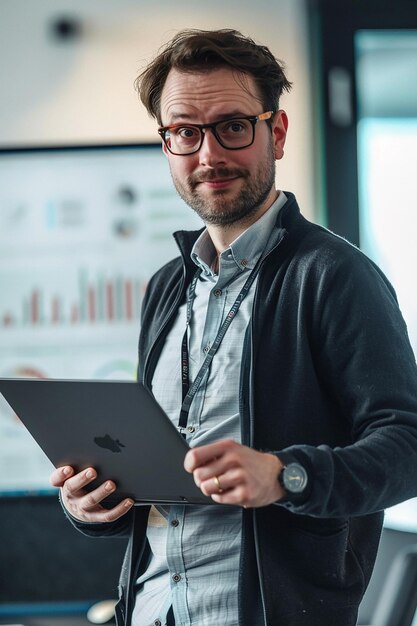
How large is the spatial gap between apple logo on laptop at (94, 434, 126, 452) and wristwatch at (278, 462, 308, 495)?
0.27 metres

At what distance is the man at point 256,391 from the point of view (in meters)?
1.08

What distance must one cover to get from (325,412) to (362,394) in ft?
0.29

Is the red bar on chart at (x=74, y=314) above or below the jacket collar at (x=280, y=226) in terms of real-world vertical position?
below

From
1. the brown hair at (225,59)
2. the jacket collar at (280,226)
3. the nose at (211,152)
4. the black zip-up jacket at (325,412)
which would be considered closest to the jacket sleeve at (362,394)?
the black zip-up jacket at (325,412)

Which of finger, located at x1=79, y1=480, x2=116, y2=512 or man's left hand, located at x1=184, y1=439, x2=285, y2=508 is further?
finger, located at x1=79, y1=480, x2=116, y2=512

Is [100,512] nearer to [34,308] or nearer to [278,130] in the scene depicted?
[278,130]

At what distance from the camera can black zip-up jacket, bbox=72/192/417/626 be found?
3.65 ft

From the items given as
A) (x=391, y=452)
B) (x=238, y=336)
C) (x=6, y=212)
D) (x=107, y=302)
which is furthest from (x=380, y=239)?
(x=391, y=452)

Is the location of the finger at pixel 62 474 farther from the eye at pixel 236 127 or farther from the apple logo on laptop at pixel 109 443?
the eye at pixel 236 127

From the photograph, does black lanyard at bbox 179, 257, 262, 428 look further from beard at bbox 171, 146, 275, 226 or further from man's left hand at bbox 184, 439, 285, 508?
man's left hand at bbox 184, 439, 285, 508

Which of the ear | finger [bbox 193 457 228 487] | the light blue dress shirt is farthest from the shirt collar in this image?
finger [bbox 193 457 228 487]

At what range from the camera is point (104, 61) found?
274 centimetres

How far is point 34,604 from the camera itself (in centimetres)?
265

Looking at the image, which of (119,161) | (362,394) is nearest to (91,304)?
(119,161)
